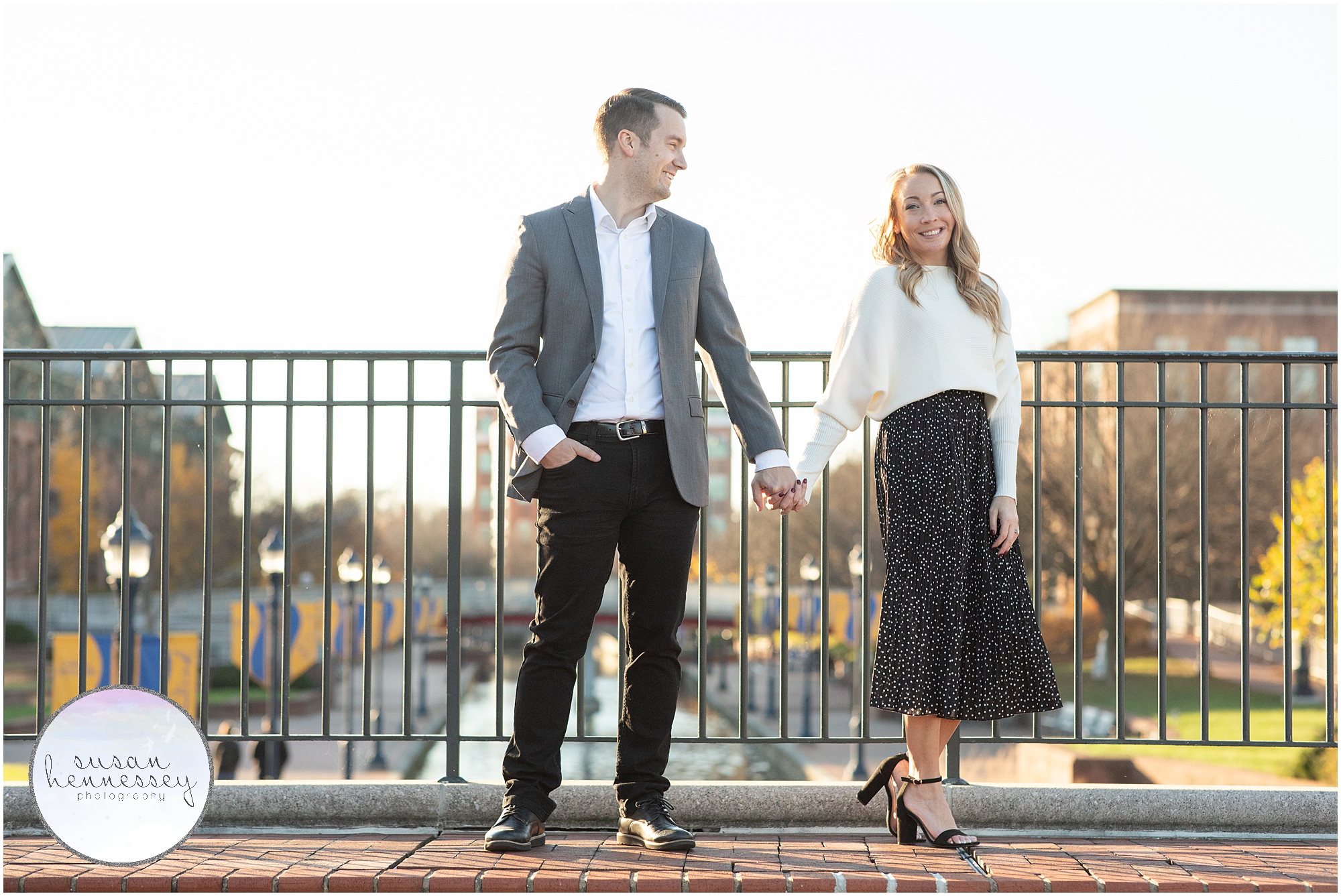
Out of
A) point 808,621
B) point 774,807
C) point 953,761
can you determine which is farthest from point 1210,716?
point 774,807

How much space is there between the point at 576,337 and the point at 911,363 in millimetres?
932

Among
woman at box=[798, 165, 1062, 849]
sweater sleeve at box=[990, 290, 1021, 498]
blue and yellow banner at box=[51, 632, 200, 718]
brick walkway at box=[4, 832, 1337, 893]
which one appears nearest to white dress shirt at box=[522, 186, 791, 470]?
woman at box=[798, 165, 1062, 849]

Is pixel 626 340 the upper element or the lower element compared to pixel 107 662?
upper

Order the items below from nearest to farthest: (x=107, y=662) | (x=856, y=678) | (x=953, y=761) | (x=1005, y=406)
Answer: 1. (x=1005, y=406)
2. (x=953, y=761)
3. (x=107, y=662)
4. (x=856, y=678)

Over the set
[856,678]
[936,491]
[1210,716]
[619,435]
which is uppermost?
[619,435]

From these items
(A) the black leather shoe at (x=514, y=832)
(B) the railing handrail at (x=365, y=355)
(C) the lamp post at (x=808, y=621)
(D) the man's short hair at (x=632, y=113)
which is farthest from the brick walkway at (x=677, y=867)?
(C) the lamp post at (x=808, y=621)

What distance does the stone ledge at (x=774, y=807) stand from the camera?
3562mm

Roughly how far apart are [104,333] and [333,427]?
42.4 meters

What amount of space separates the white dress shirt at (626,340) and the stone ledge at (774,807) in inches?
43.1

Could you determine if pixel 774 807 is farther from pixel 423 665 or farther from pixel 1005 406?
pixel 423 665

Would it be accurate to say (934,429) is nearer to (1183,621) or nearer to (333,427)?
(333,427)

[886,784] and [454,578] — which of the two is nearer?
[886,784]

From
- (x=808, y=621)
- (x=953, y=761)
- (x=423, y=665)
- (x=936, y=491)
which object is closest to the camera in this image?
(x=936, y=491)

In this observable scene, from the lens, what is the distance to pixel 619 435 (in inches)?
124
